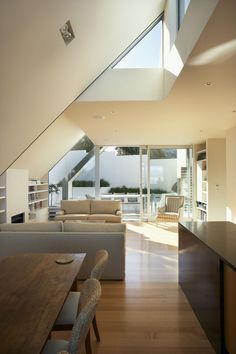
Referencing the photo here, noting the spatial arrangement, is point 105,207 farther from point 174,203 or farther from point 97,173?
point 174,203

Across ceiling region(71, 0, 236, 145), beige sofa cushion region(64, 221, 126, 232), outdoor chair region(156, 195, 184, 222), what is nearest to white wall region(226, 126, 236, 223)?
ceiling region(71, 0, 236, 145)

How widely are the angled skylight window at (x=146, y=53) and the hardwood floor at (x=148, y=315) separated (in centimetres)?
326

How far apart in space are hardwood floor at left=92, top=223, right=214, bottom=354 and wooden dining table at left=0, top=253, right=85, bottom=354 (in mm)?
756

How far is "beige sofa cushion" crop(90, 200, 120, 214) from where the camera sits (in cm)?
772

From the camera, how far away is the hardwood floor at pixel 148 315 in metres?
2.34

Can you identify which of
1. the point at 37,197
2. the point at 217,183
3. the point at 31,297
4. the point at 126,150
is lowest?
the point at 31,297

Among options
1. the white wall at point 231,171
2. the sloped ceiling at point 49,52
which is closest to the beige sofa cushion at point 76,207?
the sloped ceiling at point 49,52

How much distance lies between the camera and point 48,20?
2770mm

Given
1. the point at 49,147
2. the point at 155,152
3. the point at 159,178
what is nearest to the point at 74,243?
the point at 49,147

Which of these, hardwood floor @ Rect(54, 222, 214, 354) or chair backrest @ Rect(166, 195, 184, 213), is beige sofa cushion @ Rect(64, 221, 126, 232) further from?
chair backrest @ Rect(166, 195, 184, 213)

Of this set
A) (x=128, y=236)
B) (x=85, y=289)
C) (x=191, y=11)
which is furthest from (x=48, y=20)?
(x=128, y=236)

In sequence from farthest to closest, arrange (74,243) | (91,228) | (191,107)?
(191,107), (91,228), (74,243)

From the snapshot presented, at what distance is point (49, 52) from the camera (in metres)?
3.20

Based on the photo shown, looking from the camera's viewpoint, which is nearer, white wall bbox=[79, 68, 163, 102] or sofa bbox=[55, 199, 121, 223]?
white wall bbox=[79, 68, 163, 102]
